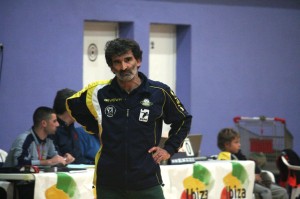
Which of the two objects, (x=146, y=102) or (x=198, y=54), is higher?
(x=198, y=54)

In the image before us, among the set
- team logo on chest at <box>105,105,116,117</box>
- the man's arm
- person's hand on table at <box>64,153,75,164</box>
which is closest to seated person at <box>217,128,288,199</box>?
person's hand on table at <box>64,153,75,164</box>

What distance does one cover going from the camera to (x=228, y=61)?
35.3ft

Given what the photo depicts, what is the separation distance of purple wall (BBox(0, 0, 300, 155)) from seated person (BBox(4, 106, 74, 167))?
2286 mm

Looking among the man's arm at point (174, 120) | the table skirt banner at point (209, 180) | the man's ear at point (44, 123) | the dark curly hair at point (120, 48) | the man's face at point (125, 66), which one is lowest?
the table skirt banner at point (209, 180)

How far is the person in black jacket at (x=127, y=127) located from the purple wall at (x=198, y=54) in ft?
15.2

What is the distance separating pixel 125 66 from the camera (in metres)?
4.34

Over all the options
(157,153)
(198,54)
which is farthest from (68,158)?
(198,54)

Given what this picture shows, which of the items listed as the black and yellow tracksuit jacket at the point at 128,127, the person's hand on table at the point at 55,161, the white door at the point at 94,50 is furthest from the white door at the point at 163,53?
the black and yellow tracksuit jacket at the point at 128,127

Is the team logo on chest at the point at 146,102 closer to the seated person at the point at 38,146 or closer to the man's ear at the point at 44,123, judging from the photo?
the seated person at the point at 38,146

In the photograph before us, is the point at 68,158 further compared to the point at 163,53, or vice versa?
the point at 163,53

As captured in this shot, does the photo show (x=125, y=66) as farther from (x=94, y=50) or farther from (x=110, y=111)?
(x=94, y=50)

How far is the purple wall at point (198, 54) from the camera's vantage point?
8.94 meters

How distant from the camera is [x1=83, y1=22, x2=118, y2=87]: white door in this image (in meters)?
9.83

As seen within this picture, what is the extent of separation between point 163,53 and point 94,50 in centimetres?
115
